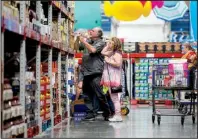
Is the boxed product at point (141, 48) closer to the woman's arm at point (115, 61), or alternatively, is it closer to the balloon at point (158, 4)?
the balloon at point (158, 4)

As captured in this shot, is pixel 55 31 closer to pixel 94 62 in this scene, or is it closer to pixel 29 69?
pixel 94 62

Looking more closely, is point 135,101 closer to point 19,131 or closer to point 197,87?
point 197,87

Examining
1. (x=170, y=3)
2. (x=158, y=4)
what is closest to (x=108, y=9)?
(x=158, y=4)

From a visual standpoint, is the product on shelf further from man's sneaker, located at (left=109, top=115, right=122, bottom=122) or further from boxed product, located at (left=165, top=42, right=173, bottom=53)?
man's sneaker, located at (left=109, top=115, right=122, bottom=122)

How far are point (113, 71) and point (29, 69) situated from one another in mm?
2256

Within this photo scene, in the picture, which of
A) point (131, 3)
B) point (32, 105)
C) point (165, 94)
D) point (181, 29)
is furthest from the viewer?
point (181, 29)

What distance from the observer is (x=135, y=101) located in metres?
13.3

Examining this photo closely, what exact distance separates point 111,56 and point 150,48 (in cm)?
629

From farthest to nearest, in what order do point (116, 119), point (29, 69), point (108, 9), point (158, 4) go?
point (158, 4), point (108, 9), point (116, 119), point (29, 69)

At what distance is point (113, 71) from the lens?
24.8 feet

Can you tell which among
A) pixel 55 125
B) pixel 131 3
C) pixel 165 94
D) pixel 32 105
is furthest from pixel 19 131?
pixel 131 3

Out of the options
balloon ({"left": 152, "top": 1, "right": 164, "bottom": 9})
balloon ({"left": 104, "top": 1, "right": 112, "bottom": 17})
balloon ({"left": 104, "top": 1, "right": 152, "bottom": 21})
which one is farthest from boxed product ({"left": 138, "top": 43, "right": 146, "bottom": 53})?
balloon ({"left": 152, "top": 1, "right": 164, "bottom": 9})

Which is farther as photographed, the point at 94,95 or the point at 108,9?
the point at 108,9

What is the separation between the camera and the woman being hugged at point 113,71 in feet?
24.5
